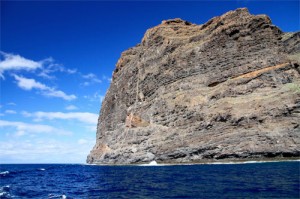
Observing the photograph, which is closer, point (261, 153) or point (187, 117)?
point (261, 153)

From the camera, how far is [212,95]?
8388cm

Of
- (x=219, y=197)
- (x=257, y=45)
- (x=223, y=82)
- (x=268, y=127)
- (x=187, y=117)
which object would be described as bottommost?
(x=219, y=197)

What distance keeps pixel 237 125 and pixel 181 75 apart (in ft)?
96.1

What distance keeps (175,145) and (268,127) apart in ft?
76.8

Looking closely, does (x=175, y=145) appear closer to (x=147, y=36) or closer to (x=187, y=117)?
(x=187, y=117)

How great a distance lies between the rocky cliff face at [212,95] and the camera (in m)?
68.9

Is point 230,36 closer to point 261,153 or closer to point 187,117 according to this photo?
point 187,117

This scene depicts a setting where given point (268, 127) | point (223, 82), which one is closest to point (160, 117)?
point (223, 82)

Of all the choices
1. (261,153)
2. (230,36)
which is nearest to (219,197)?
(261,153)

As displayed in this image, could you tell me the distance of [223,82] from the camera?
285 ft

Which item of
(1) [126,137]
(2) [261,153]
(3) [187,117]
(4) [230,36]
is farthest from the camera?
(1) [126,137]

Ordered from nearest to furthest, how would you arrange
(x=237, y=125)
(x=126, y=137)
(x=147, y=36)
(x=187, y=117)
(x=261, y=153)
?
(x=261, y=153) → (x=237, y=125) → (x=187, y=117) → (x=126, y=137) → (x=147, y=36)

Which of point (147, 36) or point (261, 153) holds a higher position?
point (147, 36)

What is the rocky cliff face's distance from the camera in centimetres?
6888
